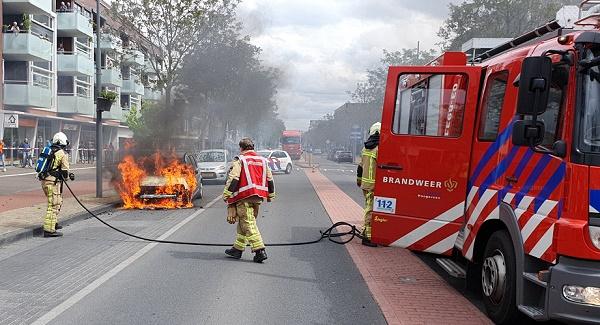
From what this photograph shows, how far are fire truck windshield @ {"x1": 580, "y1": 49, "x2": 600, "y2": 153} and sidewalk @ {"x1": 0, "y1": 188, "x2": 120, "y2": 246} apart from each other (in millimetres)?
8011

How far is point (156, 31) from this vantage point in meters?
22.6

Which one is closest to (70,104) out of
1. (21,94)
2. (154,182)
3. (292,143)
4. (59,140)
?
(21,94)

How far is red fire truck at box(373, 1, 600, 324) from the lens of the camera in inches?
141

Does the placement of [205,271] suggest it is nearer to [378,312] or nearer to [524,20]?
[378,312]

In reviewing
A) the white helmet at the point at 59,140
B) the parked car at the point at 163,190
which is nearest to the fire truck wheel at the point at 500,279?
the white helmet at the point at 59,140

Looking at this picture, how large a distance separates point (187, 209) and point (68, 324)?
28.8 ft

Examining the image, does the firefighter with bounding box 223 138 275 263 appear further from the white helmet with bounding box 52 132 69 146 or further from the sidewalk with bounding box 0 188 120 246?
the sidewalk with bounding box 0 188 120 246

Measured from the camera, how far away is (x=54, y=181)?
8875mm

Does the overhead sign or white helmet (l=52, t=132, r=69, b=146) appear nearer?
white helmet (l=52, t=132, r=69, b=146)

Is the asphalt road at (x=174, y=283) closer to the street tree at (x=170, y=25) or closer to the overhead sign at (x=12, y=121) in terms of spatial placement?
the street tree at (x=170, y=25)

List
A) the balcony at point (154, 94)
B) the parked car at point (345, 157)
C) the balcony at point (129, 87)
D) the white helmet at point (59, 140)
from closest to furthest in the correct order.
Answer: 1. the white helmet at point (59, 140)
2. the balcony at point (154, 94)
3. the balcony at point (129, 87)
4. the parked car at point (345, 157)

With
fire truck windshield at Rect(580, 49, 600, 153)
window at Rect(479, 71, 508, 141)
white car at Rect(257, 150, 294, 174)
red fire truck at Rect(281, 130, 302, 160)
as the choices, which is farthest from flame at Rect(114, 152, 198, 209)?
red fire truck at Rect(281, 130, 302, 160)

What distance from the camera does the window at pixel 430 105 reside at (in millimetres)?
5715

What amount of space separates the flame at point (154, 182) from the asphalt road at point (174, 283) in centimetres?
341
